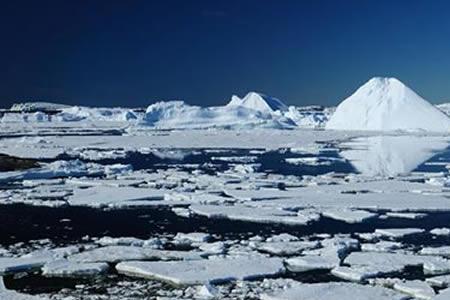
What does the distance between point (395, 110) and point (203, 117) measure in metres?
16.5

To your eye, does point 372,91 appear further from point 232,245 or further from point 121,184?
point 232,245

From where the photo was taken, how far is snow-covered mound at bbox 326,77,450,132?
3912 cm

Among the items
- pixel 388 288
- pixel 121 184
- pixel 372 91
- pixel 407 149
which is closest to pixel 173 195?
pixel 121 184

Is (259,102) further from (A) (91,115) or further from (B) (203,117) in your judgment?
(A) (91,115)

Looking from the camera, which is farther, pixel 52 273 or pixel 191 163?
pixel 191 163

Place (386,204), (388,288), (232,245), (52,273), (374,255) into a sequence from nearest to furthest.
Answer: (388,288), (52,273), (374,255), (232,245), (386,204)

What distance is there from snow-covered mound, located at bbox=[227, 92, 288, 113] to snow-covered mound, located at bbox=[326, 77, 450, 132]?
18.0 meters

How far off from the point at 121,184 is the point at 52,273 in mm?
6772

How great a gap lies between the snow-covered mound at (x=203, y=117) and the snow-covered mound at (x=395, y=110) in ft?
26.8

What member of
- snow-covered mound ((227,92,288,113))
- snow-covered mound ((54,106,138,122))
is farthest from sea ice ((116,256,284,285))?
snow-covered mound ((54,106,138,122))

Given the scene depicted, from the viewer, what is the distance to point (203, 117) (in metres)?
51.1

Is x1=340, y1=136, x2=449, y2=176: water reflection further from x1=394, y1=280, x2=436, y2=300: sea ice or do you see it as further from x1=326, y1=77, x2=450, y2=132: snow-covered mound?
x1=326, y1=77, x2=450, y2=132: snow-covered mound

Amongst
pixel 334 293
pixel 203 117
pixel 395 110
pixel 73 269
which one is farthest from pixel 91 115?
pixel 334 293

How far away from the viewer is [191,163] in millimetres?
18688
